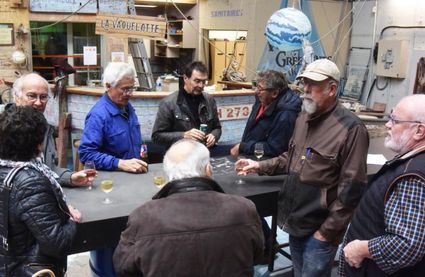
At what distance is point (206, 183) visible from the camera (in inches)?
60.3

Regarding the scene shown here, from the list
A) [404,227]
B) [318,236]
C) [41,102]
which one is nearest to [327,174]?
[318,236]

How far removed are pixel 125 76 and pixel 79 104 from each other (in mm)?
2763

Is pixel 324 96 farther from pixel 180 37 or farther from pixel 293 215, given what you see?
pixel 180 37

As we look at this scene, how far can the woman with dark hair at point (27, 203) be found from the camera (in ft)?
5.70

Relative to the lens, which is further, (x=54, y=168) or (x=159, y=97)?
(x=159, y=97)

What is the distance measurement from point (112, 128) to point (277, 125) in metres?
1.16

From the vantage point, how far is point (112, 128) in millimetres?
2818

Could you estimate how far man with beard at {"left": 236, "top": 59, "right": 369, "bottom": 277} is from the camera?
2.19 m

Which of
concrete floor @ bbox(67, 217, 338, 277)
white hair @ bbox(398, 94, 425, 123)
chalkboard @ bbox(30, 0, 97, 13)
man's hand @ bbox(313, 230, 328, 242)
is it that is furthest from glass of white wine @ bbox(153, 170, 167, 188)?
chalkboard @ bbox(30, 0, 97, 13)

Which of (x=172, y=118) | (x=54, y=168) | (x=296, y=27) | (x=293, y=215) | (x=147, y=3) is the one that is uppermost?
(x=147, y=3)

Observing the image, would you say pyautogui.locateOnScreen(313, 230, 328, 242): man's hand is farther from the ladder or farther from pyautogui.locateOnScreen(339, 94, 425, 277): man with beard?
the ladder

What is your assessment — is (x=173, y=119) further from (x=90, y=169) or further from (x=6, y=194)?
(x=6, y=194)

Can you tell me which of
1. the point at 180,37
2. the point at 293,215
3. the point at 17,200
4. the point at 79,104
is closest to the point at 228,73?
the point at 180,37

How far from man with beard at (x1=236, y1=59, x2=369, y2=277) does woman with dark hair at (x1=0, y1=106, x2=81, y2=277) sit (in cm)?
122
